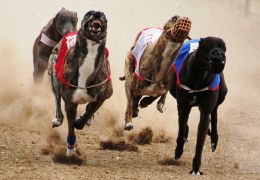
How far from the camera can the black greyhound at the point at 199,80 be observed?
677 cm

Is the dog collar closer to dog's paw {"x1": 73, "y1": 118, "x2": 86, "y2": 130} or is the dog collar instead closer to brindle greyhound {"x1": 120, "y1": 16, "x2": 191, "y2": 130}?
brindle greyhound {"x1": 120, "y1": 16, "x2": 191, "y2": 130}

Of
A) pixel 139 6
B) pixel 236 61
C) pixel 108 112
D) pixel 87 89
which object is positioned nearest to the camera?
pixel 87 89

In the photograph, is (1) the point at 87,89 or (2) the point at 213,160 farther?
(2) the point at 213,160

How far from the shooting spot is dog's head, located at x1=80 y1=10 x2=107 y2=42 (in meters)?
6.74

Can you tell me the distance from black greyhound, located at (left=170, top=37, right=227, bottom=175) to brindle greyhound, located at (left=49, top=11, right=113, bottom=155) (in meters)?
0.75

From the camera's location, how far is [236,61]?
59.3ft

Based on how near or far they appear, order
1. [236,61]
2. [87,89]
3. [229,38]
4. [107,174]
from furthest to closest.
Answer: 1. [229,38]
2. [236,61]
3. [87,89]
4. [107,174]

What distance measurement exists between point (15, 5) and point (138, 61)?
11.8 metres

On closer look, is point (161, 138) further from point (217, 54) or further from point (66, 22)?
point (217, 54)

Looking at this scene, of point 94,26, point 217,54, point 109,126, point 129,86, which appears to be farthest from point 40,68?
point 217,54

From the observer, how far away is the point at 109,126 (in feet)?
30.9

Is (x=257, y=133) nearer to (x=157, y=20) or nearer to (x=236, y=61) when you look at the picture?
(x=236, y=61)

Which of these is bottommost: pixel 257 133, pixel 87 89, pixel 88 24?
pixel 257 133

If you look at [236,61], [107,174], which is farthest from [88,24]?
[236,61]
